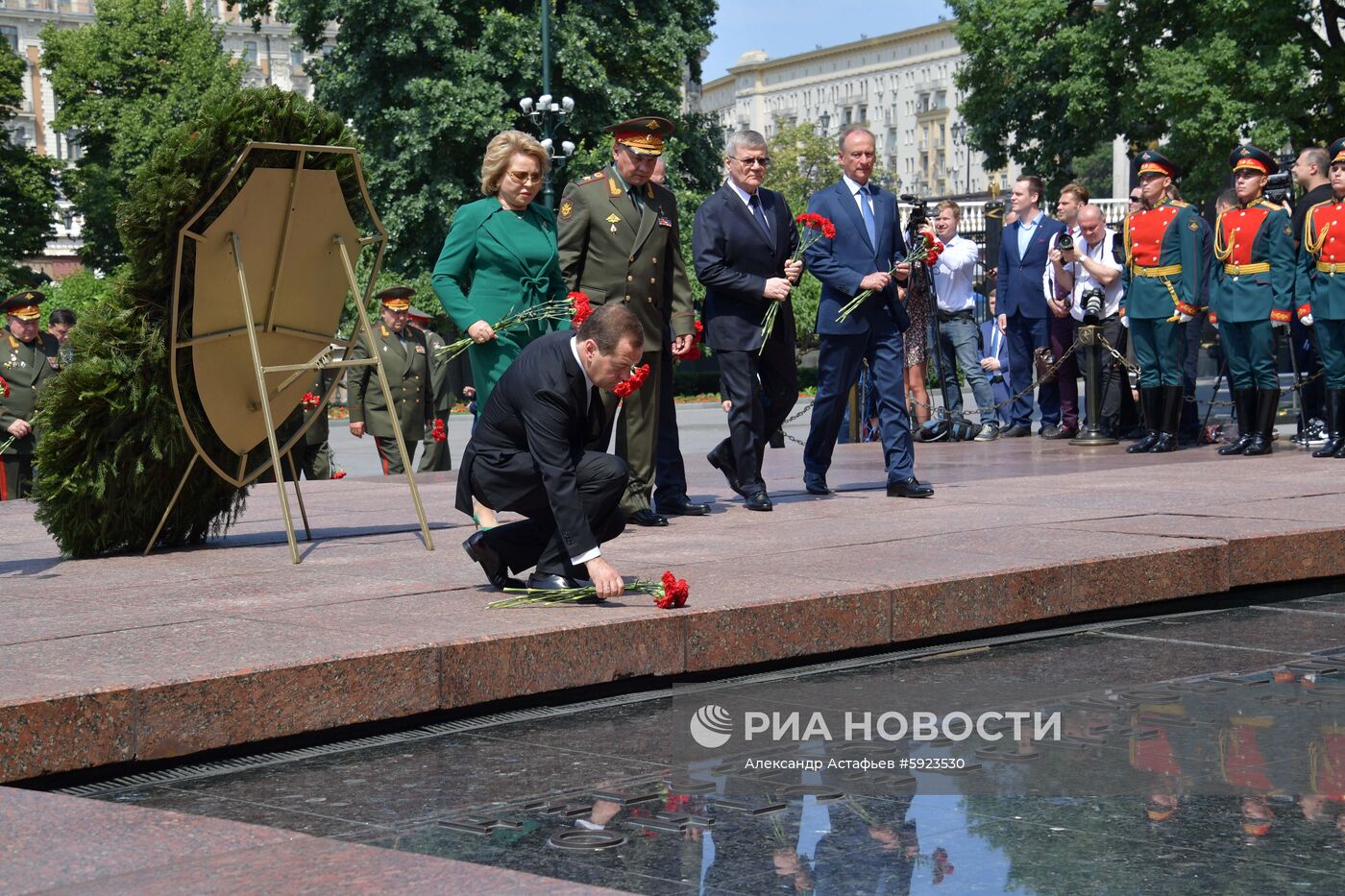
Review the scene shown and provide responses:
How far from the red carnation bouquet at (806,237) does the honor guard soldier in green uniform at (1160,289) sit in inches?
169

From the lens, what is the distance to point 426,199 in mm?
36938

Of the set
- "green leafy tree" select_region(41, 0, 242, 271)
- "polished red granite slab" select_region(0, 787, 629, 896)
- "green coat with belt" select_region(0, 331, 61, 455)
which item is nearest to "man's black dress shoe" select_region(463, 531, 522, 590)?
"polished red granite slab" select_region(0, 787, 629, 896)

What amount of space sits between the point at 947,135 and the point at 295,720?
137889 mm

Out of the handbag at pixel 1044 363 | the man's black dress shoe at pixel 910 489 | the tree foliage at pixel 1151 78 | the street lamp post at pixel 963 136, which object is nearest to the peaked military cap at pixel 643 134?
the man's black dress shoe at pixel 910 489

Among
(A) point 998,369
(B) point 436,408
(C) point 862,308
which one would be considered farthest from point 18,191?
(C) point 862,308

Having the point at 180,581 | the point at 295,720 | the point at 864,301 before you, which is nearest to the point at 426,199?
the point at 864,301

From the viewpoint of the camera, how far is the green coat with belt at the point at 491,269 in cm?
931

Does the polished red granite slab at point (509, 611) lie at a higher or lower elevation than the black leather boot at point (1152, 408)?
lower

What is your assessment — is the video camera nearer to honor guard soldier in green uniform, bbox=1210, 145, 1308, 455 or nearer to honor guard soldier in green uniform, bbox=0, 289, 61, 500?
honor guard soldier in green uniform, bbox=1210, 145, 1308, 455

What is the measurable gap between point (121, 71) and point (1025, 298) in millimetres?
53858

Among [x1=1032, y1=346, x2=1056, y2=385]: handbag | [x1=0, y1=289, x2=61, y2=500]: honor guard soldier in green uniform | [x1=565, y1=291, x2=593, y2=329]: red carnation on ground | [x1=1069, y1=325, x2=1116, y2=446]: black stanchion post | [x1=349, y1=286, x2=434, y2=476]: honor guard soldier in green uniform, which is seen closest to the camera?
[x1=565, y1=291, x2=593, y2=329]: red carnation on ground

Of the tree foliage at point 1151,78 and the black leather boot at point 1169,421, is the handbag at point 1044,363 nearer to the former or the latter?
the black leather boot at point 1169,421

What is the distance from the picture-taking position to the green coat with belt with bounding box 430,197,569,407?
367 inches

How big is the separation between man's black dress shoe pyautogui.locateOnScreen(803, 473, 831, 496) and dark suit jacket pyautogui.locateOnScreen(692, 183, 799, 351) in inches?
46.4
